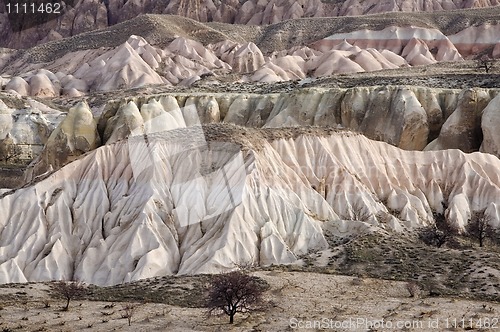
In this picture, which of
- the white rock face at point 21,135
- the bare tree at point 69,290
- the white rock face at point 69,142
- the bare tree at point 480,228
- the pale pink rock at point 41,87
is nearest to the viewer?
the bare tree at point 69,290

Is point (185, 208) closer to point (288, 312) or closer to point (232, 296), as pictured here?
point (288, 312)

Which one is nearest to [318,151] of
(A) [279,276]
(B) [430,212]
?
(B) [430,212]

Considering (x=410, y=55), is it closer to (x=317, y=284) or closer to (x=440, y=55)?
(x=440, y=55)

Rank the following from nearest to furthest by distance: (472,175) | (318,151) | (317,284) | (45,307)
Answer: (45,307) → (317,284) → (318,151) → (472,175)

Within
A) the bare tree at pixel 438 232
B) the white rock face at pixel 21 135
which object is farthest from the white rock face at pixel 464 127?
the white rock face at pixel 21 135

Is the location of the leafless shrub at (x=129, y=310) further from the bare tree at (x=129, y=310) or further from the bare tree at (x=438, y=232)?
the bare tree at (x=438, y=232)
